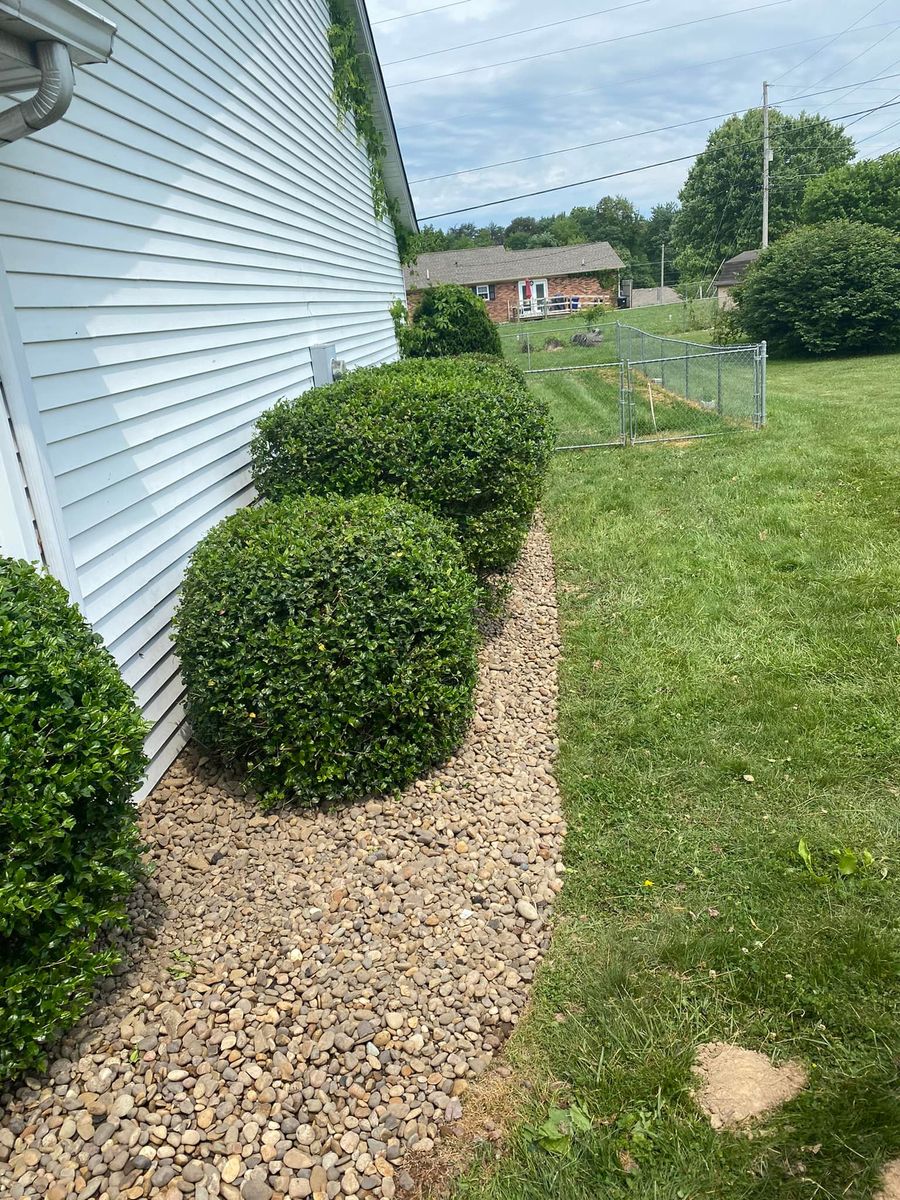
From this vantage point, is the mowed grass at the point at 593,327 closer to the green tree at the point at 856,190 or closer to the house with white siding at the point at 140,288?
the green tree at the point at 856,190

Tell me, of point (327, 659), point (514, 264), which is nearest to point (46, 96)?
point (327, 659)

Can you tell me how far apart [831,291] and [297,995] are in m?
21.8

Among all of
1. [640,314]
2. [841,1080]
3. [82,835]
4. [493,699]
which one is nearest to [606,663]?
[493,699]

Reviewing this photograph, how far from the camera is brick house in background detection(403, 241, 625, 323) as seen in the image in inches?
1913

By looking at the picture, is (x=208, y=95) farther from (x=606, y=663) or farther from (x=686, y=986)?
(x=686, y=986)

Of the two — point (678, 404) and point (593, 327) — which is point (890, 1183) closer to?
point (678, 404)

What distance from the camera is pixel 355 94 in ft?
32.8

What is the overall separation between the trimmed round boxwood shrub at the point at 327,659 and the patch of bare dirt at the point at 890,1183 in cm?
220

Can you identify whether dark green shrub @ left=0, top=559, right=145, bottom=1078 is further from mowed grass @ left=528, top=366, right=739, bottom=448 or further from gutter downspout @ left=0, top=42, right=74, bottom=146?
mowed grass @ left=528, top=366, right=739, bottom=448

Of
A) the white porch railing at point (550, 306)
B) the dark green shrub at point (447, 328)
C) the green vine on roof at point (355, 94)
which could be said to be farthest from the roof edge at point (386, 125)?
the white porch railing at point (550, 306)

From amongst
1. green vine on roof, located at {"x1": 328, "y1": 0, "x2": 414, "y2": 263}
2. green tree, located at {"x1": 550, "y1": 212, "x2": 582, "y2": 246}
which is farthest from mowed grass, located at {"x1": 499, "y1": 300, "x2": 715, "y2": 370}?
green tree, located at {"x1": 550, "y1": 212, "x2": 582, "y2": 246}

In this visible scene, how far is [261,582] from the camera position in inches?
142

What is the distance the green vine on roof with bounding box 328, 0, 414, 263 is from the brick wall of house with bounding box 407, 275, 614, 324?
1515 inches

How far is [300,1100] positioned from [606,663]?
314 cm
